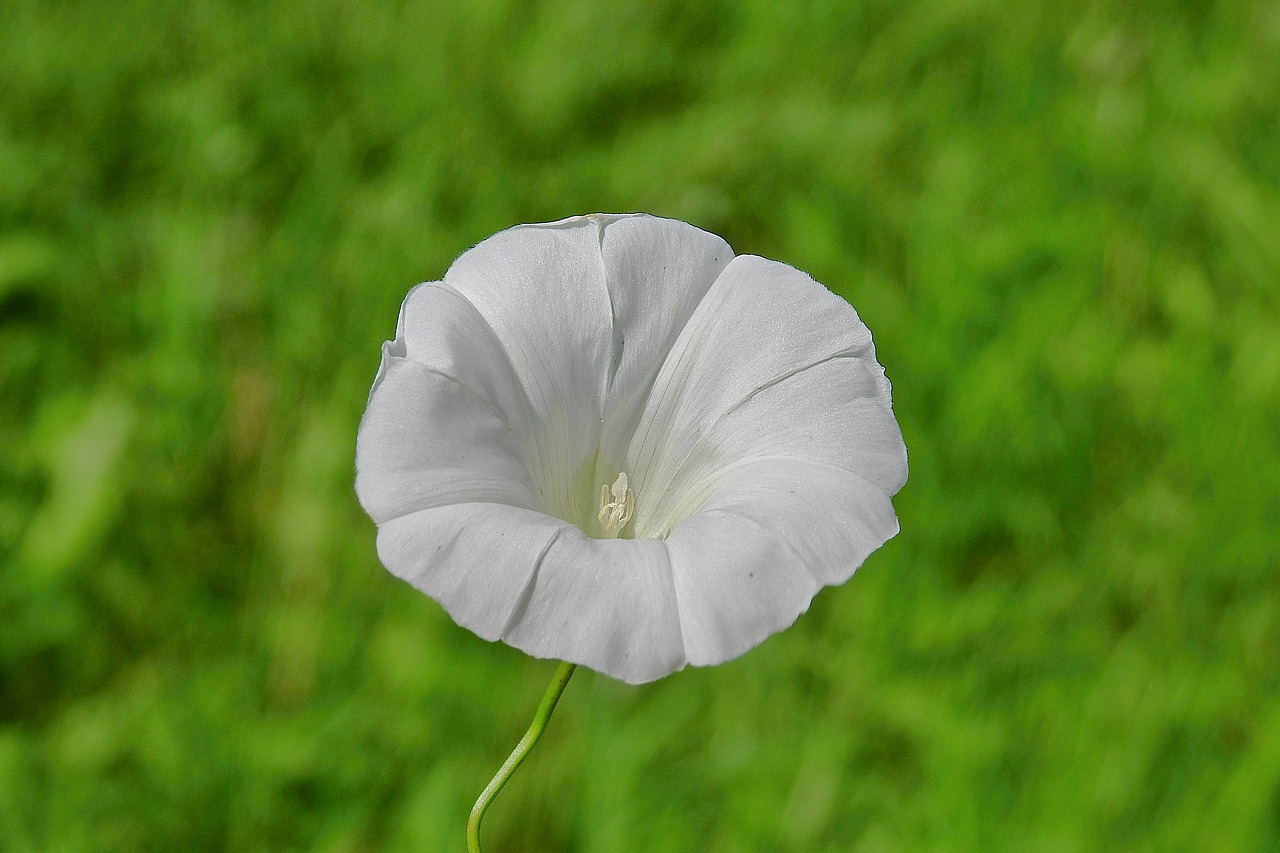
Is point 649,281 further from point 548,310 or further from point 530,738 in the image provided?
point 530,738

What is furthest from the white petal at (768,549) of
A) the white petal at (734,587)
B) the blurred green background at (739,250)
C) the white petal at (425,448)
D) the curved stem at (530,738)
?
the blurred green background at (739,250)

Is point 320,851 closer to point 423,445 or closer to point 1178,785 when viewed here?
point 423,445

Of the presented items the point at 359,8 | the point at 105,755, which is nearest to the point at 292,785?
the point at 105,755

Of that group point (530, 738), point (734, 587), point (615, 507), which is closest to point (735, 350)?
point (615, 507)

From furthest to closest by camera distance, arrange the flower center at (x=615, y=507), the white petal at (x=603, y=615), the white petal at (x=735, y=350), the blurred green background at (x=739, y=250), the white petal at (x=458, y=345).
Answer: the blurred green background at (x=739, y=250) < the flower center at (x=615, y=507) < the white petal at (x=735, y=350) < the white petal at (x=458, y=345) < the white petal at (x=603, y=615)

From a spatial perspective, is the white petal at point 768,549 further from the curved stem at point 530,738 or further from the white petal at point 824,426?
the curved stem at point 530,738

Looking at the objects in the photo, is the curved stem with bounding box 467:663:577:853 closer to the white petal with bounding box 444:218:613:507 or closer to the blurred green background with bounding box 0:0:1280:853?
the white petal with bounding box 444:218:613:507

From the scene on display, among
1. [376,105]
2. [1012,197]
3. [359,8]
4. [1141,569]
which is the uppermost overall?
[359,8]
